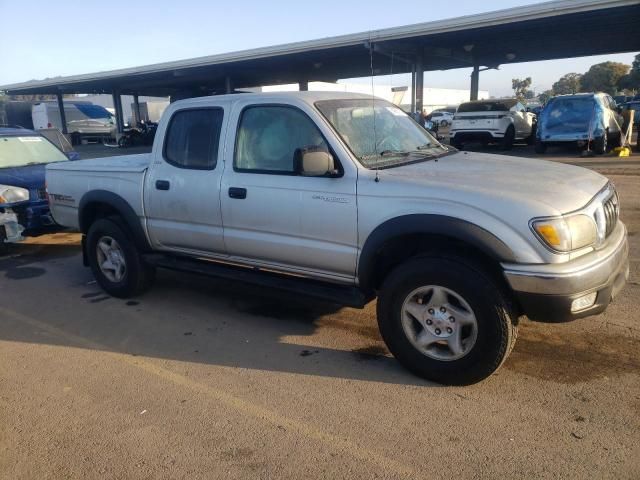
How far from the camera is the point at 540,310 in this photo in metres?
3.17

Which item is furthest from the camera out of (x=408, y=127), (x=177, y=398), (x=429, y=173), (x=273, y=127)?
(x=408, y=127)

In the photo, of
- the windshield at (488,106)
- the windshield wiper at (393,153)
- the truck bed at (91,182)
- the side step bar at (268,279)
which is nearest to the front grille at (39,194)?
the truck bed at (91,182)

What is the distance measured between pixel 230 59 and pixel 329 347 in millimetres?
23461

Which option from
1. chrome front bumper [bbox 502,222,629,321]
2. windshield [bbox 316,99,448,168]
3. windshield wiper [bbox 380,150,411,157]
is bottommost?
chrome front bumper [bbox 502,222,629,321]

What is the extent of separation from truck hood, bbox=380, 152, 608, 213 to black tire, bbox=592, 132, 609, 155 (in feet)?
42.7

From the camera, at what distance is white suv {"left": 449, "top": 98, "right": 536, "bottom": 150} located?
17875mm

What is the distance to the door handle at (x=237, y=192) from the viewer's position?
4320 millimetres

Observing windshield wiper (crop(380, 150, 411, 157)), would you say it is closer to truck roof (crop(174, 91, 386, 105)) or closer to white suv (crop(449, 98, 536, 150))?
truck roof (crop(174, 91, 386, 105))

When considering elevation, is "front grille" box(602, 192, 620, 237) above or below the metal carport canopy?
below

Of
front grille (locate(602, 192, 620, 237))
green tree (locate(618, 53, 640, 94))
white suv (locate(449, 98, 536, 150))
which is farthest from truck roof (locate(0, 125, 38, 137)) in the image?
green tree (locate(618, 53, 640, 94))

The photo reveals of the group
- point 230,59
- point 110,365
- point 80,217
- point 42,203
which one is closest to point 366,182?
point 110,365

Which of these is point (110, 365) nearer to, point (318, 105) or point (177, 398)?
point (177, 398)

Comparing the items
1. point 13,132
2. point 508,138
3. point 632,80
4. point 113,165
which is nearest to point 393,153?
point 113,165

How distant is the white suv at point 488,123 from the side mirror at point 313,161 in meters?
15.5
